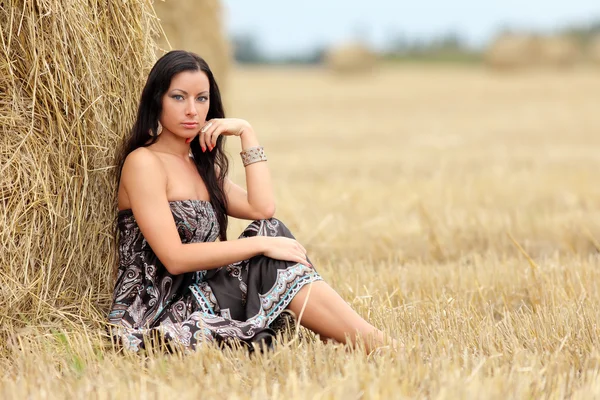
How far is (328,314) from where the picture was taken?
2.81 metres

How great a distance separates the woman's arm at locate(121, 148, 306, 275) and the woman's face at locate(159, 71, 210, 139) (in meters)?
0.17

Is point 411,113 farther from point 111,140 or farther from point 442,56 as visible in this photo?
point 442,56

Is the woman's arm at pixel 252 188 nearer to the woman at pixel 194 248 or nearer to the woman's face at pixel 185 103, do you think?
the woman at pixel 194 248

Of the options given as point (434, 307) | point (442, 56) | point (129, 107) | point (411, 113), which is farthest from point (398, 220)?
point (442, 56)

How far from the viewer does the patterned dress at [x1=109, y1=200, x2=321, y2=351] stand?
2.75 m

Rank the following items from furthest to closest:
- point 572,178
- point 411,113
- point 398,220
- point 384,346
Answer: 1. point 411,113
2. point 572,178
3. point 398,220
4. point 384,346

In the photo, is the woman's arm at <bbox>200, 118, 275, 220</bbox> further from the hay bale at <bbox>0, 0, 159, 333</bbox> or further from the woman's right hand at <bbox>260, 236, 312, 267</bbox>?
the hay bale at <bbox>0, 0, 159, 333</bbox>

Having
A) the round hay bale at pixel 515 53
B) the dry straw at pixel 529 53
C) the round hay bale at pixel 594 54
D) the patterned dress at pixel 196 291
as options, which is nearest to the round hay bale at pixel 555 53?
the dry straw at pixel 529 53

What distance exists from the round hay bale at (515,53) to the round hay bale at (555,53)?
32 cm

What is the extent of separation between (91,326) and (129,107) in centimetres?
82

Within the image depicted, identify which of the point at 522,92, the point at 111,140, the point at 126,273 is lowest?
the point at 522,92

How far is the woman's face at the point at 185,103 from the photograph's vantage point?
9.58 ft

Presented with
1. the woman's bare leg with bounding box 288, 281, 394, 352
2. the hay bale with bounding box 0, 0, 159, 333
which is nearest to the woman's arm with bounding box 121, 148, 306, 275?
the woman's bare leg with bounding box 288, 281, 394, 352

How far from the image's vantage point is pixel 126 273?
2990 millimetres
